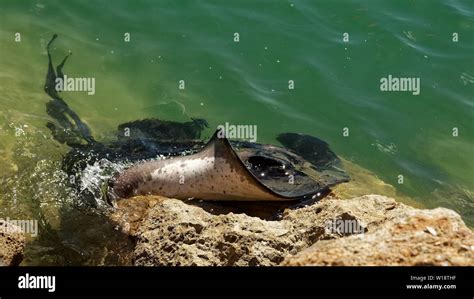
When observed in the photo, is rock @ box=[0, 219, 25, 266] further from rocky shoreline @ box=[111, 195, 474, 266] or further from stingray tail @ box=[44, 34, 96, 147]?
stingray tail @ box=[44, 34, 96, 147]

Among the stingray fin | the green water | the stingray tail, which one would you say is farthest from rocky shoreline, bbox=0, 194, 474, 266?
the green water

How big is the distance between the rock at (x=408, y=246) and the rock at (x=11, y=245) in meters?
2.25

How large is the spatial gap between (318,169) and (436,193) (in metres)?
2.20

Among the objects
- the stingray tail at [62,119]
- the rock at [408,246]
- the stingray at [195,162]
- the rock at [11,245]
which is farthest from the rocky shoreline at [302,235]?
the stingray tail at [62,119]

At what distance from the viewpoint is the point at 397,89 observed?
952 cm

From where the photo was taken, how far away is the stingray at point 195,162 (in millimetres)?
5625

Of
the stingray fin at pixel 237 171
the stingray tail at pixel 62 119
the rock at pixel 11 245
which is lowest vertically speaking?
the rock at pixel 11 245

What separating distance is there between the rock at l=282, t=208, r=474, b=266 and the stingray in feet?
6.40

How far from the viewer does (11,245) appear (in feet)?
14.7

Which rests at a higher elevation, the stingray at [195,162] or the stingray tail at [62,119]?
the stingray tail at [62,119]

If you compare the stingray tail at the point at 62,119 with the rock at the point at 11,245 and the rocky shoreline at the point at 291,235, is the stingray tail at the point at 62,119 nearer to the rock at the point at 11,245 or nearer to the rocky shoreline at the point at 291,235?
the rocky shoreline at the point at 291,235

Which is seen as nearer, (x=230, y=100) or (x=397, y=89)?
(x=230, y=100)
